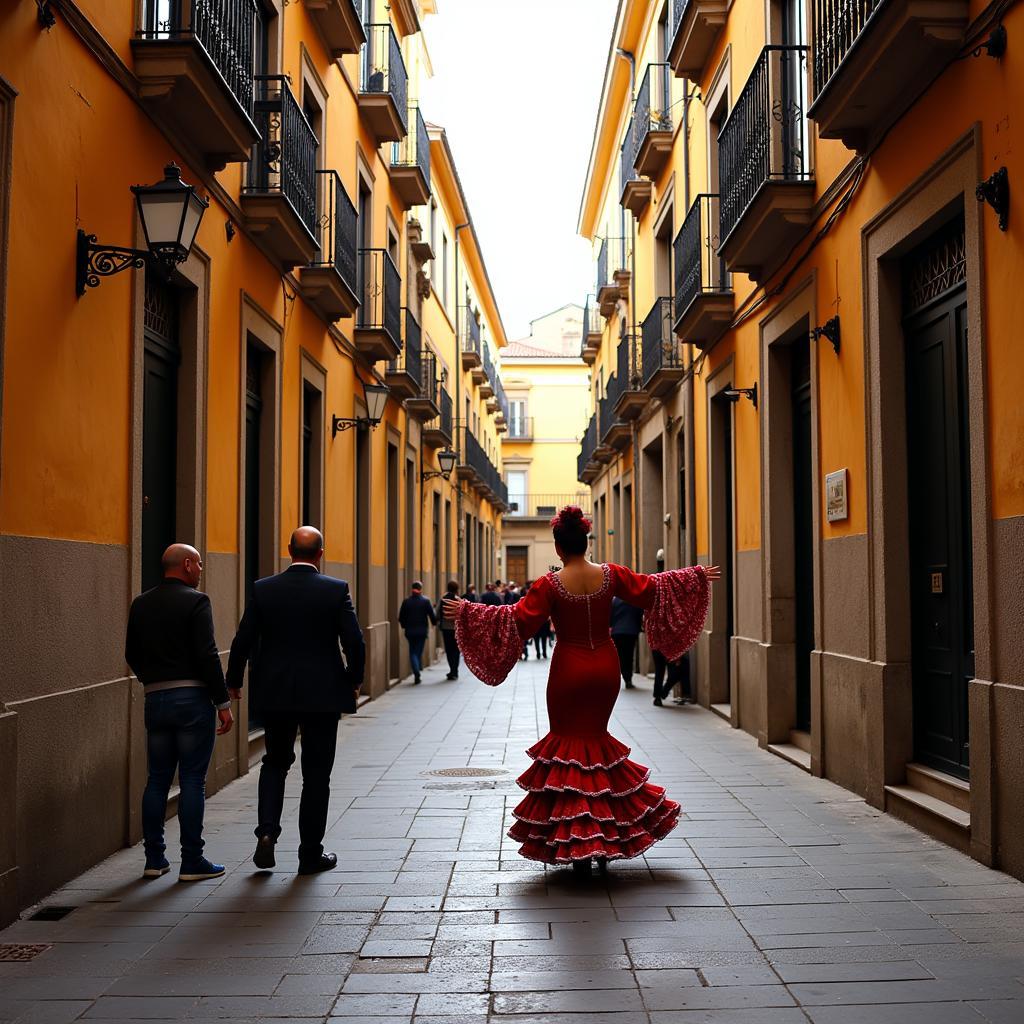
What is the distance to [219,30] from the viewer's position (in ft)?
28.9

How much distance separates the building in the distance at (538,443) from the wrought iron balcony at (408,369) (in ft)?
116

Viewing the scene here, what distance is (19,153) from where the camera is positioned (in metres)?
5.74

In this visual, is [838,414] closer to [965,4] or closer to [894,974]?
[965,4]

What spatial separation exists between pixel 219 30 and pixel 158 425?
2827mm

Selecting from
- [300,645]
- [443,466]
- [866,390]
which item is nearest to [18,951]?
[300,645]

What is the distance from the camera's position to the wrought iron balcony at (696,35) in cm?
1320

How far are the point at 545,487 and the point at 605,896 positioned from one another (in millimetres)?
52434

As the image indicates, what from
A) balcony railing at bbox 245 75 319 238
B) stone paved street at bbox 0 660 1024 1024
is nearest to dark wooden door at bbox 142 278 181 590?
stone paved street at bbox 0 660 1024 1024

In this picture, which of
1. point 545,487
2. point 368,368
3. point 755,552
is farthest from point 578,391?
point 755,552

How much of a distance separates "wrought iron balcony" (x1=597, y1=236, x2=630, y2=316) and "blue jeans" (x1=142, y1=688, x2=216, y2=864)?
18.1 m

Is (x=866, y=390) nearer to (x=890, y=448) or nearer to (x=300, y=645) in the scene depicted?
(x=890, y=448)

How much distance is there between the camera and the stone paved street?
4.31 m

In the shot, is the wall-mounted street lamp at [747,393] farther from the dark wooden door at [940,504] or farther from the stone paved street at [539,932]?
the stone paved street at [539,932]

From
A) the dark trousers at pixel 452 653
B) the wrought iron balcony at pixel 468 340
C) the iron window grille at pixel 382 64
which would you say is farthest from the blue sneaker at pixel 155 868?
the wrought iron balcony at pixel 468 340
